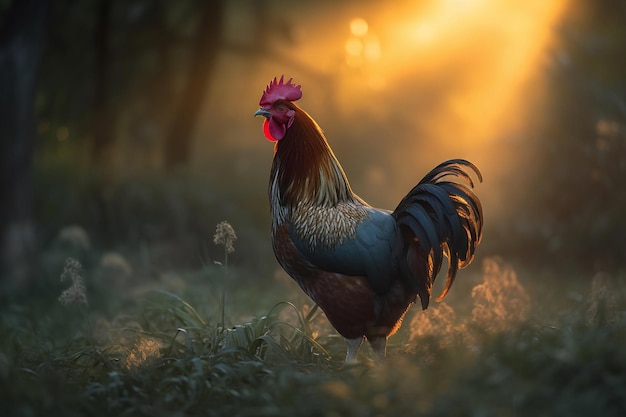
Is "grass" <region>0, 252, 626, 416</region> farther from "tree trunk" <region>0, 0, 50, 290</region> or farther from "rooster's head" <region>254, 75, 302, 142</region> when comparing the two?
"tree trunk" <region>0, 0, 50, 290</region>

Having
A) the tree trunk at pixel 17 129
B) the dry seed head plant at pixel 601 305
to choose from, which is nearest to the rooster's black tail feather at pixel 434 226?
the dry seed head plant at pixel 601 305

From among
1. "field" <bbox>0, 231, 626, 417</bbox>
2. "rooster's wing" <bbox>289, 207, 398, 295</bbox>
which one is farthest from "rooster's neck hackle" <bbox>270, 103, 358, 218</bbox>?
"field" <bbox>0, 231, 626, 417</bbox>

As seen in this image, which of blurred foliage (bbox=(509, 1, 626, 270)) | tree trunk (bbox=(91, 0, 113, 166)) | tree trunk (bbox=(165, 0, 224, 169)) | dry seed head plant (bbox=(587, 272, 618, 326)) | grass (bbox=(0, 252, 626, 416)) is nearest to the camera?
grass (bbox=(0, 252, 626, 416))

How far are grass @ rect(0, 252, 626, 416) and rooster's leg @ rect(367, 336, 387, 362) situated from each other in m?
0.10

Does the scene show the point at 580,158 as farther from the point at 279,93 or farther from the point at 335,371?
the point at 335,371

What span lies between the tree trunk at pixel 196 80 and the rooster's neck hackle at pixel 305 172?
293 inches

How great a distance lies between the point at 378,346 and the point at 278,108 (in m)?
1.69

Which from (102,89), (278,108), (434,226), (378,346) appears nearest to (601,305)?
(434,226)

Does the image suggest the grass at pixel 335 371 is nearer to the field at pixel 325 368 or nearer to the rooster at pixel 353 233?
the field at pixel 325 368

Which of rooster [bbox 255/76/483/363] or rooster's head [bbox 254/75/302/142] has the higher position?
rooster's head [bbox 254/75/302/142]

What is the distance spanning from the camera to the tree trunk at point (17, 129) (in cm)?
902

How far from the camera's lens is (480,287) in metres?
5.31

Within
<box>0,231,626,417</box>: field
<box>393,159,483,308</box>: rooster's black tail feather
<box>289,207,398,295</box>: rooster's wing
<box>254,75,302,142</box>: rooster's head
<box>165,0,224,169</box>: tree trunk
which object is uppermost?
<box>165,0,224,169</box>: tree trunk

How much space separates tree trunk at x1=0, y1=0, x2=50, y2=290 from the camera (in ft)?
29.6
